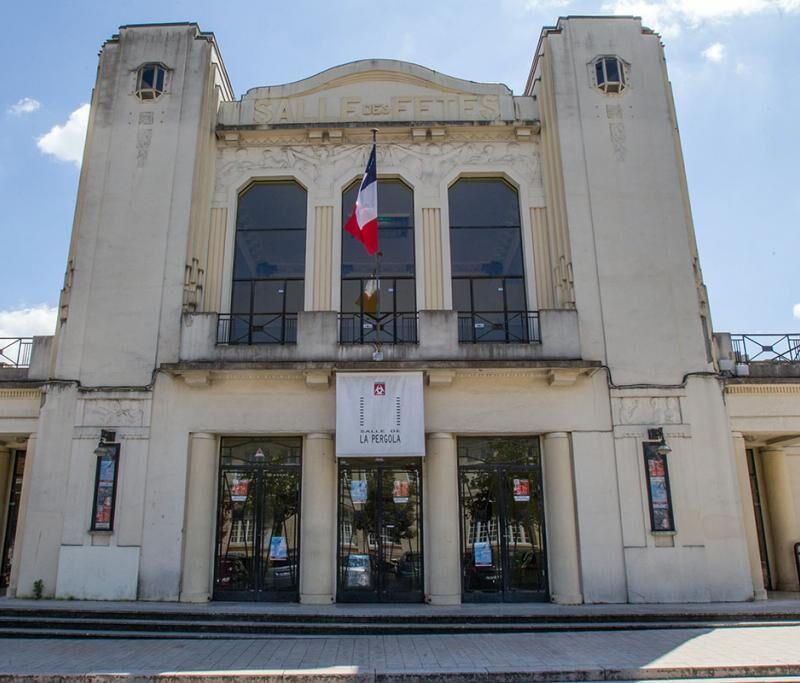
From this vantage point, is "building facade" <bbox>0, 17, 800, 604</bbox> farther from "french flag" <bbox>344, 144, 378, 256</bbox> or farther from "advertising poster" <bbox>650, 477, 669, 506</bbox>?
"french flag" <bbox>344, 144, 378, 256</bbox>

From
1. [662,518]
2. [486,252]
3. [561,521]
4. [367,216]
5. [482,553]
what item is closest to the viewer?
[662,518]

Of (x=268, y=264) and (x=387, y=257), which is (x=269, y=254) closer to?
(x=268, y=264)

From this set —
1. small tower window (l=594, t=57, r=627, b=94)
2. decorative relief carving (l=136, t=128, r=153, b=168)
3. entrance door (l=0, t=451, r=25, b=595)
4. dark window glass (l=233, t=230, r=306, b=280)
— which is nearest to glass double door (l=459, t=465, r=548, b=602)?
dark window glass (l=233, t=230, r=306, b=280)

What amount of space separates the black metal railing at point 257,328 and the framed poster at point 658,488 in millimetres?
7837

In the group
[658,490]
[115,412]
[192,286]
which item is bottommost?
[658,490]

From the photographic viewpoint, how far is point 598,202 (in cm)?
1448

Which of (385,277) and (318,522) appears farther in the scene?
(385,277)

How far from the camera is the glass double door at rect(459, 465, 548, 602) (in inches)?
500

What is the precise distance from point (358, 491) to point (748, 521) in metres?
7.97

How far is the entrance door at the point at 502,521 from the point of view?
12.7 meters

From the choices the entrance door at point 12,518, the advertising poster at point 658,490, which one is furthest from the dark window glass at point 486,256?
the entrance door at point 12,518

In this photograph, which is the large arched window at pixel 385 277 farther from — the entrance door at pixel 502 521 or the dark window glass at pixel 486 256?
the entrance door at pixel 502 521

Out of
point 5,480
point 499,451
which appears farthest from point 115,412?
point 499,451

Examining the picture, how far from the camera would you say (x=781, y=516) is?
49.3 ft
